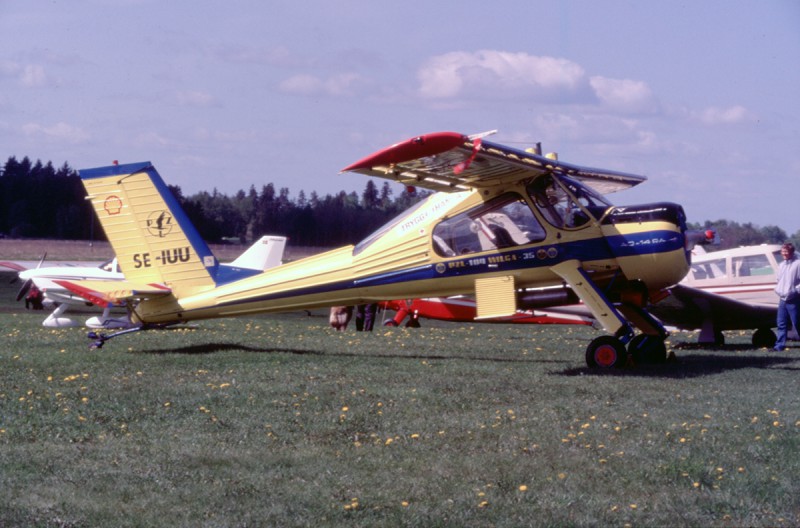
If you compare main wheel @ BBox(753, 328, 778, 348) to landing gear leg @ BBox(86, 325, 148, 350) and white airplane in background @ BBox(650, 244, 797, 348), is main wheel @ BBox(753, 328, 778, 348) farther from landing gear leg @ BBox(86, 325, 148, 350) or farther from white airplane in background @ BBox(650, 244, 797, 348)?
landing gear leg @ BBox(86, 325, 148, 350)

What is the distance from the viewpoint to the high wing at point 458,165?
1026cm

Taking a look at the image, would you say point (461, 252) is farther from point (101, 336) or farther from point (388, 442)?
point (388, 442)

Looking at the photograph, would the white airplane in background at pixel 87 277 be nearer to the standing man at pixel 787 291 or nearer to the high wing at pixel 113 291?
the high wing at pixel 113 291

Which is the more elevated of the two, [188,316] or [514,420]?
[188,316]

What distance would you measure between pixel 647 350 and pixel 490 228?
2.73 m

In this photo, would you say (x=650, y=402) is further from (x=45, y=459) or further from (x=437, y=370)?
(x=45, y=459)

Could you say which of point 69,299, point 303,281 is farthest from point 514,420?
point 69,299

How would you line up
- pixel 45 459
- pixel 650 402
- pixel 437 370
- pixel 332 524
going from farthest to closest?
pixel 437 370, pixel 650 402, pixel 45 459, pixel 332 524

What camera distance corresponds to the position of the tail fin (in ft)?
44.1

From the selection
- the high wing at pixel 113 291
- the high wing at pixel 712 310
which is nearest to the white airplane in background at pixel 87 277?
the high wing at pixel 113 291

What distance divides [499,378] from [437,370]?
1020 mm

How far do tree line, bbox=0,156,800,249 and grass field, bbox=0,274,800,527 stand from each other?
4444 cm

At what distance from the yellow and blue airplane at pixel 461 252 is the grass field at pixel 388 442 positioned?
3.20 ft

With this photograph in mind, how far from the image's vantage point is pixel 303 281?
43.8ft
